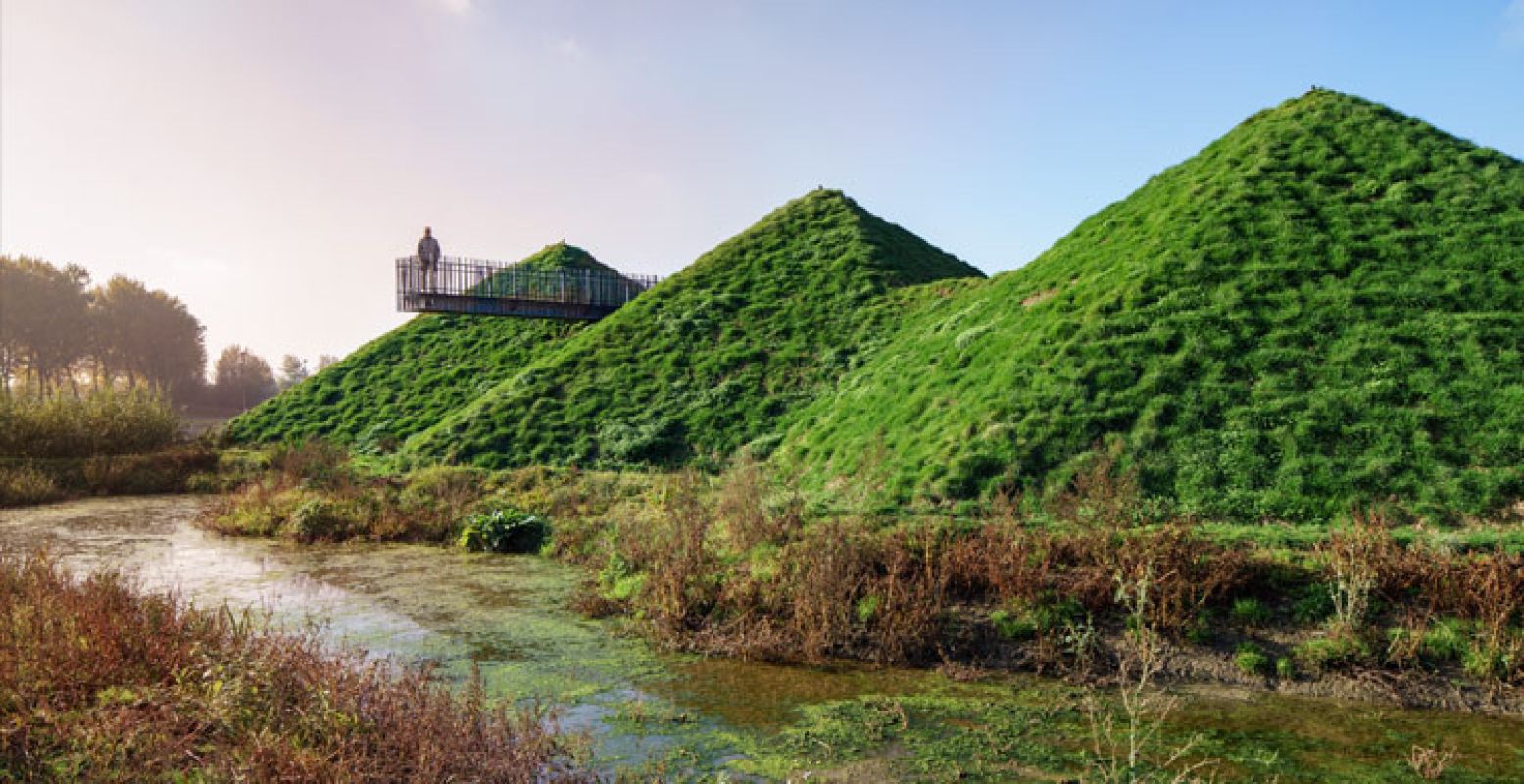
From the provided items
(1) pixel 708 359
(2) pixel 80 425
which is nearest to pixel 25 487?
(2) pixel 80 425

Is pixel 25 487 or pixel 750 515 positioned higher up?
pixel 25 487

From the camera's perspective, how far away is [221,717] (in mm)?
5785

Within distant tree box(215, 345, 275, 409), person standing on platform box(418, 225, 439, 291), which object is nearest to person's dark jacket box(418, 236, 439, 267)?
person standing on platform box(418, 225, 439, 291)

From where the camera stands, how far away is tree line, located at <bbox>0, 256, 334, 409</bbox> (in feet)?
200

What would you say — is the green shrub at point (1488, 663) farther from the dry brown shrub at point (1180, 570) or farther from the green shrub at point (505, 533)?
the green shrub at point (505, 533)

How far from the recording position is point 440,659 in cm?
1023

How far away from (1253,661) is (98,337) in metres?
82.9

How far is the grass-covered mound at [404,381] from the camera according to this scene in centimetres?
3416

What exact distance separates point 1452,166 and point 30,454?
40.3 meters

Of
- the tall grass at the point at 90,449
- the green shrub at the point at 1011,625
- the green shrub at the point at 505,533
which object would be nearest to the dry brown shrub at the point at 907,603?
the green shrub at the point at 1011,625

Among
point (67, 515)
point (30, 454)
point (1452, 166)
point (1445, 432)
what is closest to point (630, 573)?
point (1445, 432)

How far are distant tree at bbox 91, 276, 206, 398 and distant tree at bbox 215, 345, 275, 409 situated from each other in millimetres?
5840

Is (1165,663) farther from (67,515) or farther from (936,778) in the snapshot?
(67,515)

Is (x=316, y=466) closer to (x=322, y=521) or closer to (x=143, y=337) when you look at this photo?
(x=322, y=521)
